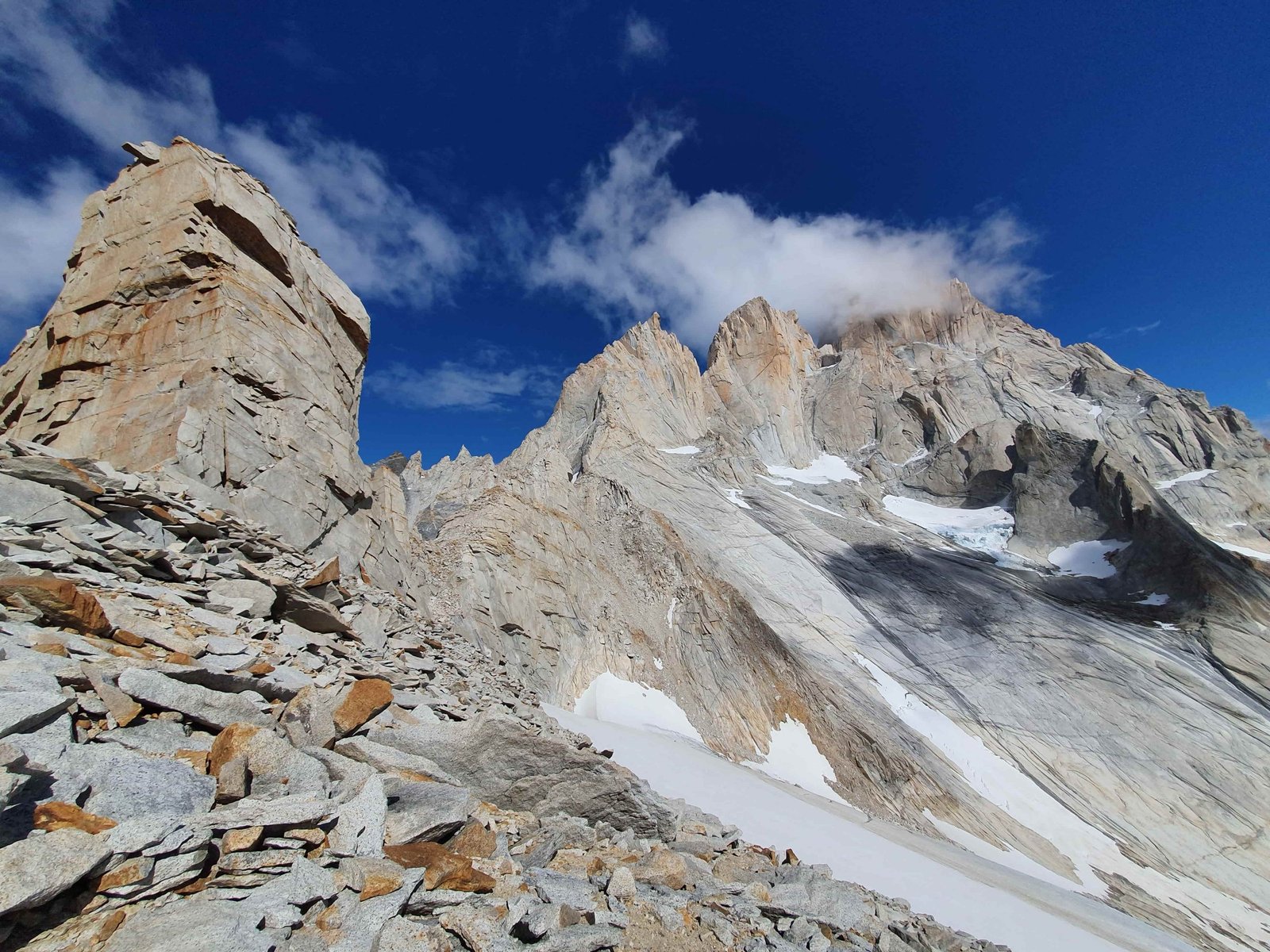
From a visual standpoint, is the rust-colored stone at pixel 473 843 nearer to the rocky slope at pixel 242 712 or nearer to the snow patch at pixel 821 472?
the rocky slope at pixel 242 712

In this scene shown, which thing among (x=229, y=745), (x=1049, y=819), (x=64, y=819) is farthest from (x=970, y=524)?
(x=64, y=819)

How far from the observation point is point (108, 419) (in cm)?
1193

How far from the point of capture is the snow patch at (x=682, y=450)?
50.6 meters

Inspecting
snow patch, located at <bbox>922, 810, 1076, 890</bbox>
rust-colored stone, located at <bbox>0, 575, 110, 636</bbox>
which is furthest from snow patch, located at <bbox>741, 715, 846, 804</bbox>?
rust-colored stone, located at <bbox>0, 575, 110, 636</bbox>

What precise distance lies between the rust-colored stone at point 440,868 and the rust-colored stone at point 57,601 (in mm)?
3657

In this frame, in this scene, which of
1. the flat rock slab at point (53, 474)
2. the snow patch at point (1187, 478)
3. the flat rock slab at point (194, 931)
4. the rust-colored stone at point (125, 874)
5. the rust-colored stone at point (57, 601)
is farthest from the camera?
the snow patch at point (1187, 478)

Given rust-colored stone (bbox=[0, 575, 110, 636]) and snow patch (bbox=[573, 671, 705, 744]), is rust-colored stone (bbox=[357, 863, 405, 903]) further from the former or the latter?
snow patch (bbox=[573, 671, 705, 744])

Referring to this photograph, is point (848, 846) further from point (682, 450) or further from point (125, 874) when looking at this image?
point (682, 450)

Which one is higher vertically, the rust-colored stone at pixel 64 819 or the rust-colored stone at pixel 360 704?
the rust-colored stone at pixel 360 704

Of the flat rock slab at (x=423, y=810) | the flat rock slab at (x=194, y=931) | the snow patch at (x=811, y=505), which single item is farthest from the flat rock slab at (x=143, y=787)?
the snow patch at (x=811, y=505)

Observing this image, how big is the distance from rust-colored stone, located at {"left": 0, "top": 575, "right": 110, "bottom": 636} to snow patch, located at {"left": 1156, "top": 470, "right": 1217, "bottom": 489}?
293ft

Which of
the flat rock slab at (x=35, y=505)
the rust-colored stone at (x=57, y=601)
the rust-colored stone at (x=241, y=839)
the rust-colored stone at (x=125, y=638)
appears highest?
the flat rock slab at (x=35, y=505)

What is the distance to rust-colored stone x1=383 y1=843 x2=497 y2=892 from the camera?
4.25m

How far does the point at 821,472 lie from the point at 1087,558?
33.3 meters
